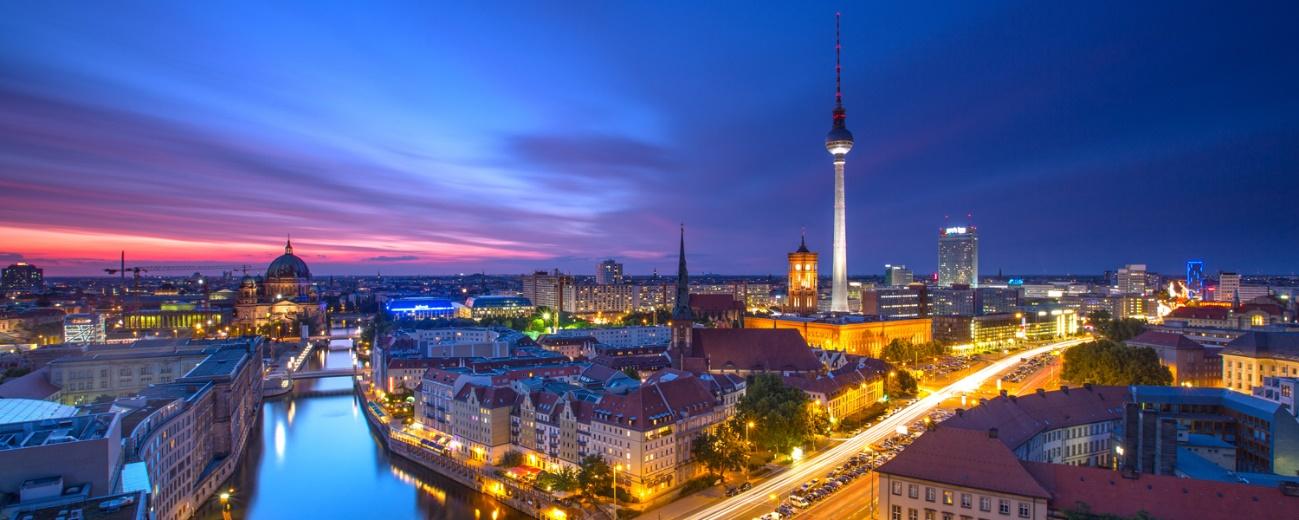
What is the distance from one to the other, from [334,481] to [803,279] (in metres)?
54.6

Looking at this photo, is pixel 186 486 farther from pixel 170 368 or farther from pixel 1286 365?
pixel 1286 365

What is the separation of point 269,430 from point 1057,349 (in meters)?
60.3

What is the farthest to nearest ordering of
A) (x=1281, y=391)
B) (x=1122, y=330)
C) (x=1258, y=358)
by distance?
1. (x=1122, y=330)
2. (x=1258, y=358)
3. (x=1281, y=391)

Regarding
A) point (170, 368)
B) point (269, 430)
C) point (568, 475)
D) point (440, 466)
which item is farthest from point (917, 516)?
point (170, 368)

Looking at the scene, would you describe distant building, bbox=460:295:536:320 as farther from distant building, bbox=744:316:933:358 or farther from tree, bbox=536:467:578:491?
tree, bbox=536:467:578:491

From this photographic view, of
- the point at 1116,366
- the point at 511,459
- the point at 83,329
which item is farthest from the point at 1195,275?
the point at 83,329

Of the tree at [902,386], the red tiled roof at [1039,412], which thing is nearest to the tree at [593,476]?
the red tiled roof at [1039,412]

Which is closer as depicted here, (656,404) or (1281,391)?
(656,404)

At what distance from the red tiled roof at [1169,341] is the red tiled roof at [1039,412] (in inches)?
594

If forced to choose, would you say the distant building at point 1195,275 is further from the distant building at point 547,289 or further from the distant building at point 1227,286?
the distant building at point 547,289

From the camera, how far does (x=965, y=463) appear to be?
1558 centimetres

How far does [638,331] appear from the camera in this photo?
198 feet

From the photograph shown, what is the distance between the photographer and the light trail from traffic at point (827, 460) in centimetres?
2025

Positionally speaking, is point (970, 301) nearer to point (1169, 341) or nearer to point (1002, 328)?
point (1002, 328)
